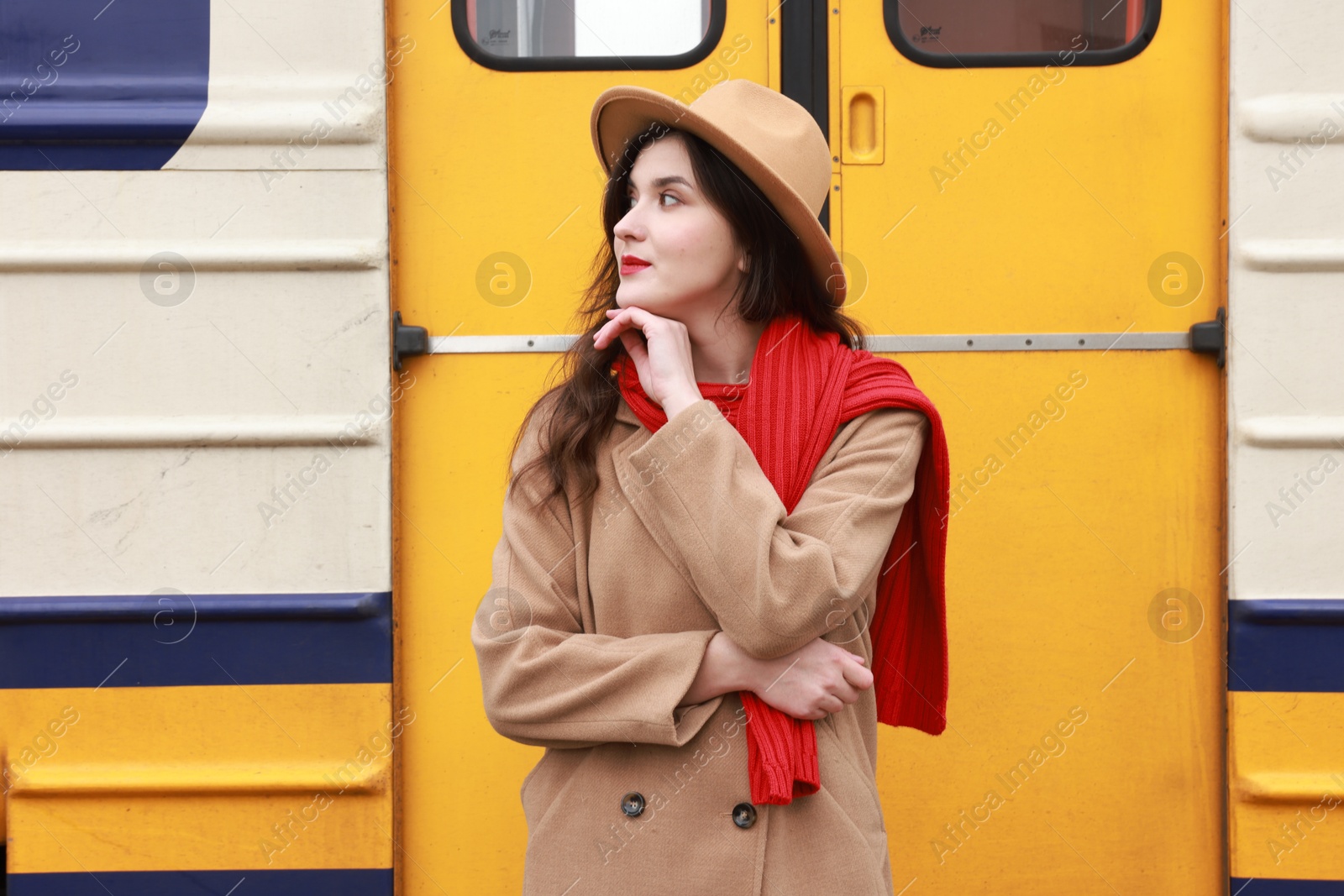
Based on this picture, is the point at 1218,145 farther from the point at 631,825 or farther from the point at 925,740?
the point at 631,825

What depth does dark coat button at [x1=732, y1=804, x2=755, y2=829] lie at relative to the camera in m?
1.20

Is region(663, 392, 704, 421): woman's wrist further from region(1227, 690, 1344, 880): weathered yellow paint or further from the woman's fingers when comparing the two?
region(1227, 690, 1344, 880): weathered yellow paint

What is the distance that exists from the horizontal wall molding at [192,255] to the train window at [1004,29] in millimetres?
1133

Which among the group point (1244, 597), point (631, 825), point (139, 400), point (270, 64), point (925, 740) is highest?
point (270, 64)

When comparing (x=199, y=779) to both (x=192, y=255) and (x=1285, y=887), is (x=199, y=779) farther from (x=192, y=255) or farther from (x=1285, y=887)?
(x=1285, y=887)

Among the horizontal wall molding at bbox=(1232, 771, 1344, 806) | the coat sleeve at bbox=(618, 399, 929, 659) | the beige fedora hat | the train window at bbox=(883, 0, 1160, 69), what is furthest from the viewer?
the train window at bbox=(883, 0, 1160, 69)

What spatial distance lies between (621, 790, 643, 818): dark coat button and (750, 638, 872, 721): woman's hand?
0.19m

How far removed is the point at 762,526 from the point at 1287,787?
1366 millimetres

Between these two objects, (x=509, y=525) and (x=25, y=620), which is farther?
(x=25, y=620)

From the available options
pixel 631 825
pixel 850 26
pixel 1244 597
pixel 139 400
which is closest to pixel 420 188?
pixel 139 400

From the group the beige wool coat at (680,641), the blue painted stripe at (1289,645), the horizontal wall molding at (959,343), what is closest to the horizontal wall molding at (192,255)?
the horizontal wall molding at (959,343)

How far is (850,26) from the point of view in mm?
1924

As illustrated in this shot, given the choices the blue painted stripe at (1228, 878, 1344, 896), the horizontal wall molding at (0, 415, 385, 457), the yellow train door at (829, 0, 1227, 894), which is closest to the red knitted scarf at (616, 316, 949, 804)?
the yellow train door at (829, 0, 1227, 894)

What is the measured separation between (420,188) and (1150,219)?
1.43 m
